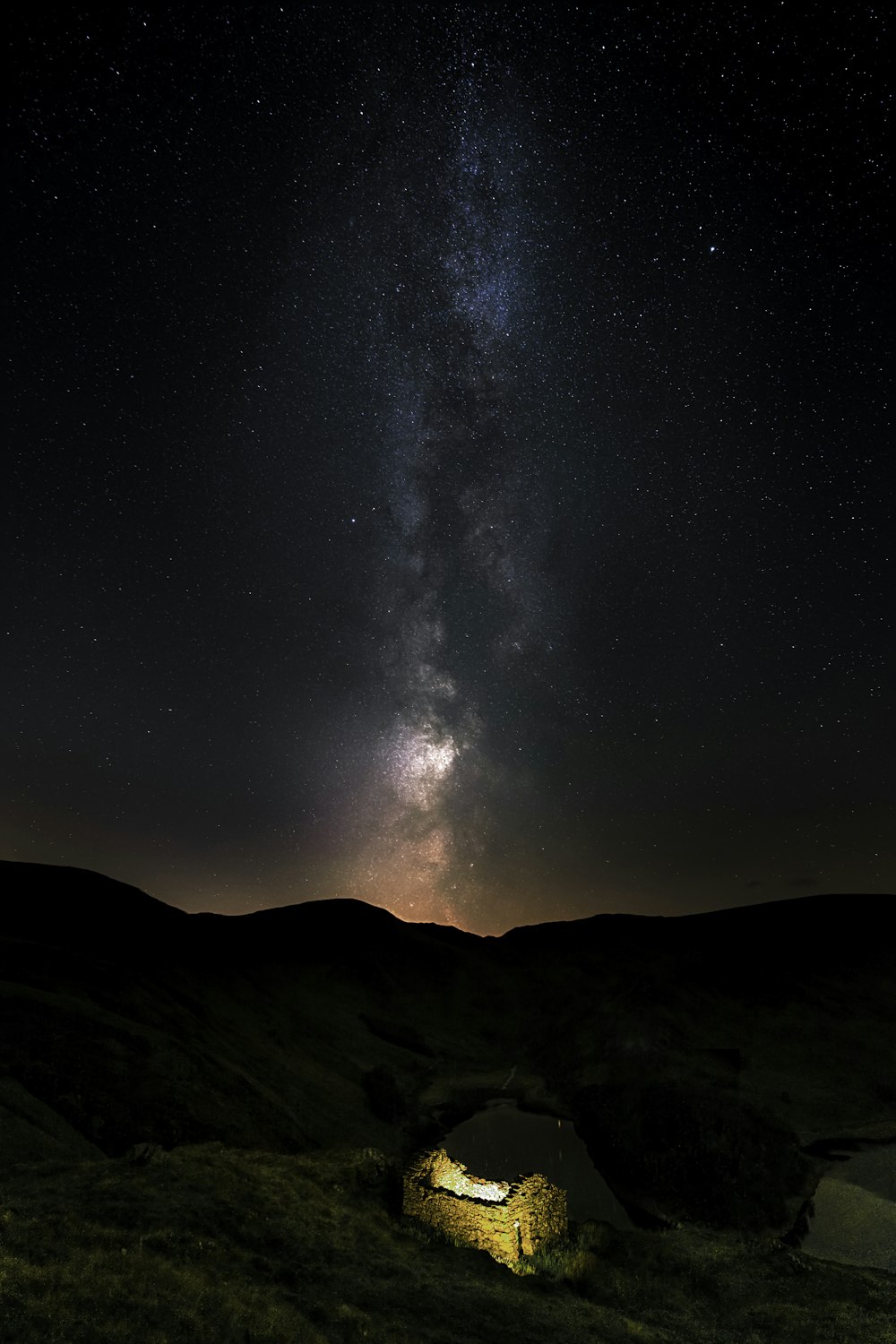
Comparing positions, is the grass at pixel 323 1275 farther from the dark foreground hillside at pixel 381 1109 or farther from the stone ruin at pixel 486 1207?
the stone ruin at pixel 486 1207

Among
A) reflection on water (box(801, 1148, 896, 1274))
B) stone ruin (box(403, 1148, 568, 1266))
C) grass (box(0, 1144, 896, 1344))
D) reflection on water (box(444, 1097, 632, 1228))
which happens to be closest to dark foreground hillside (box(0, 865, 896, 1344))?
grass (box(0, 1144, 896, 1344))

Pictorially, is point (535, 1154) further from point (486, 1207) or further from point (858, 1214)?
point (858, 1214)

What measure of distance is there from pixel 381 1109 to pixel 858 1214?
20.0m

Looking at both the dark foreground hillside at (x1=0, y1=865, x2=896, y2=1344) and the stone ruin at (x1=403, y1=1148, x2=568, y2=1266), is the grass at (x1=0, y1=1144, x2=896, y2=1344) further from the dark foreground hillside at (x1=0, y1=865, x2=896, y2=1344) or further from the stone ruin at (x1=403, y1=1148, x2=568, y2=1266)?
the stone ruin at (x1=403, y1=1148, x2=568, y2=1266)

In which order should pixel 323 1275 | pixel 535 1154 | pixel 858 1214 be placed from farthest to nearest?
pixel 535 1154
pixel 858 1214
pixel 323 1275

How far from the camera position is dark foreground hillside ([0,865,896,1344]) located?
9.11 m

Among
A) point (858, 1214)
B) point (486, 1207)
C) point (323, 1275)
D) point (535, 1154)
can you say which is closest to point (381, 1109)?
point (535, 1154)

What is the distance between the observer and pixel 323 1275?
9719mm

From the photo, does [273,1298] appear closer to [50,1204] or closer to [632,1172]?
[50,1204]

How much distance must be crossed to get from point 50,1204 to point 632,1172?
24.8 m

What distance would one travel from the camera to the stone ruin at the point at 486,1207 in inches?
691

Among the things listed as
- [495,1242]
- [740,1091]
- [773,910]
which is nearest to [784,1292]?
[495,1242]

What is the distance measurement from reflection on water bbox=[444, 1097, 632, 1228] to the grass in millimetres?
9474

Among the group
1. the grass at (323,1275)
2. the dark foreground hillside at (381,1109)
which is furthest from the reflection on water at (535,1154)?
the grass at (323,1275)
